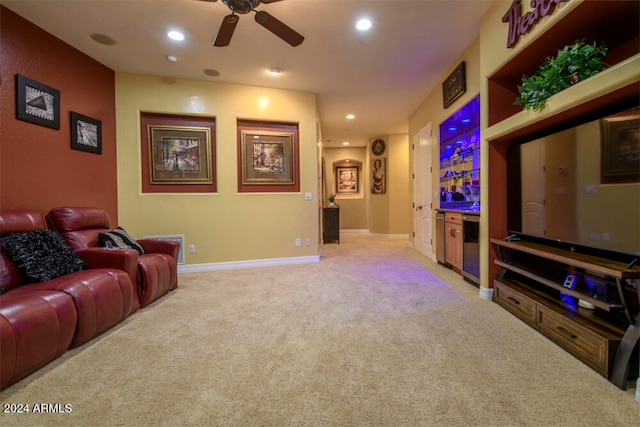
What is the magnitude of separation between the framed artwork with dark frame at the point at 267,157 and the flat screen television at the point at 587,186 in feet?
10.6

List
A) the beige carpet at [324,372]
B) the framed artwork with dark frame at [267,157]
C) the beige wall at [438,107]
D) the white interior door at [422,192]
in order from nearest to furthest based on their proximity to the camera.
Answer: the beige carpet at [324,372] → the beige wall at [438,107] → the framed artwork with dark frame at [267,157] → the white interior door at [422,192]

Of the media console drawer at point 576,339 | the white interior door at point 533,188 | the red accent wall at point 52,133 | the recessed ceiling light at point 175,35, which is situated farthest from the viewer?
the recessed ceiling light at point 175,35

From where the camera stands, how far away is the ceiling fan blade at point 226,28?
218 centimetres

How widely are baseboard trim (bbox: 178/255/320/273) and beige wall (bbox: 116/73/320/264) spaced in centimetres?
7

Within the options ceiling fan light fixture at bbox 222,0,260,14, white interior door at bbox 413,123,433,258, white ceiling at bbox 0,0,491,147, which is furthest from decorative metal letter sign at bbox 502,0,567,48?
white interior door at bbox 413,123,433,258

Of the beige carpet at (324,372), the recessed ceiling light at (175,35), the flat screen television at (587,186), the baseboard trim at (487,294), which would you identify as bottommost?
the beige carpet at (324,372)

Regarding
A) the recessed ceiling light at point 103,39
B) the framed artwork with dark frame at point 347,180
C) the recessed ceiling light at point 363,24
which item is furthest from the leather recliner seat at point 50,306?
the framed artwork with dark frame at point 347,180

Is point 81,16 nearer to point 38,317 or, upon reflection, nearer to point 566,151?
point 38,317

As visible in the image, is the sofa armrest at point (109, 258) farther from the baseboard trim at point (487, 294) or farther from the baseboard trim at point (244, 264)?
the baseboard trim at point (487, 294)

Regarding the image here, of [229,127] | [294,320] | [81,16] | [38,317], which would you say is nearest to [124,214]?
[229,127]

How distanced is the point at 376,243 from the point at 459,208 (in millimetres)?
3047

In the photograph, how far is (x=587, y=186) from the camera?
1.83m

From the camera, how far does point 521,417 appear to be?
A: 4.12 ft

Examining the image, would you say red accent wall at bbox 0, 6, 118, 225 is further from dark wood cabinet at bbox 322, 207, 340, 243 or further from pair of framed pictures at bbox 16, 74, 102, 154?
dark wood cabinet at bbox 322, 207, 340, 243
